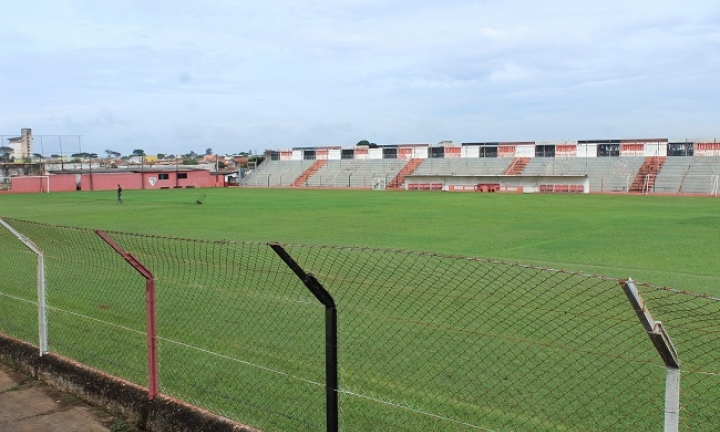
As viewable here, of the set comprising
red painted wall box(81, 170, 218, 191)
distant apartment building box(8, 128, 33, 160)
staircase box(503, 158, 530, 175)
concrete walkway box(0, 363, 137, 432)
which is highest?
distant apartment building box(8, 128, 33, 160)

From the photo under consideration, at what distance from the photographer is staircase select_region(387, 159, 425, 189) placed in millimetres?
69062

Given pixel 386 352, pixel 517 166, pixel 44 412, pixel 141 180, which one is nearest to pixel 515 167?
pixel 517 166

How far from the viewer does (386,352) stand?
7168 millimetres

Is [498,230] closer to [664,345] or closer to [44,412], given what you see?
[44,412]

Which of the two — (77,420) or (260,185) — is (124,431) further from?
(260,185)

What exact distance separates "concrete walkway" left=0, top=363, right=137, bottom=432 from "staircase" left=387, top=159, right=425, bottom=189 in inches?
2458

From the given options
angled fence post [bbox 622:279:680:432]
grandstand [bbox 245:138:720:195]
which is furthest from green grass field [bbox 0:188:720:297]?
grandstand [bbox 245:138:720:195]

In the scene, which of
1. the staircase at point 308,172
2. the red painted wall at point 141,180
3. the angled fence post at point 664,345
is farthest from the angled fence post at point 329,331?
the staircase at point 308,172

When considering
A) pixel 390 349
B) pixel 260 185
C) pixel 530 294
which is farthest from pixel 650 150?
pixel 390 349

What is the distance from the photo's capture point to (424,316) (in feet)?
29.1

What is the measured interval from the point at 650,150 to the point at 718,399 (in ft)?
197

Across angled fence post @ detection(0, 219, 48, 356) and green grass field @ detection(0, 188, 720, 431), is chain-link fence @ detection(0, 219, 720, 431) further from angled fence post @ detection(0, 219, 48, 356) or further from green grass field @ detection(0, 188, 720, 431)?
angled fence post @ detection(0, 219, 48, 356)

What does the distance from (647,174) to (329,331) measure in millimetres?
57927

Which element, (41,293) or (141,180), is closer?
(41,293)
